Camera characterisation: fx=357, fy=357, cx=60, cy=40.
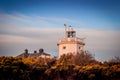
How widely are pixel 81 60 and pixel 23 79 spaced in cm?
869

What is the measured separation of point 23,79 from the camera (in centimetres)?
2542

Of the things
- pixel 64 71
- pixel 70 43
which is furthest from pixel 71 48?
pixel 64 71

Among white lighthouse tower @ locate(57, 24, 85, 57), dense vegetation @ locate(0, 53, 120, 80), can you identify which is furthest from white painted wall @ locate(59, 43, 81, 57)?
dense vegetation @ locate(0, 53, 120, 80)

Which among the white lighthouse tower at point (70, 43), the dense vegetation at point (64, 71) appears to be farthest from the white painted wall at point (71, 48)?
the dense vegetation at point (64, 71)

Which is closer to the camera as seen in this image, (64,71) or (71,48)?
(64,71)

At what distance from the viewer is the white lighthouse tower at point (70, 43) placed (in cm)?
3625

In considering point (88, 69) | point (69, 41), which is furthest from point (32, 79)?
point (69, 41)

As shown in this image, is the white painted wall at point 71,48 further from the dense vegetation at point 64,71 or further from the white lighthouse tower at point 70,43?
the dense vegetation at point 64,71

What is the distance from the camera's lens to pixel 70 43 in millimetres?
36156

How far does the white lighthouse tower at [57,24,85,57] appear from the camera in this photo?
3625 cm

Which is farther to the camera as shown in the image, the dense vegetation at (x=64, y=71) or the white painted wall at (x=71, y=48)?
the white painted wall at (x=71, y=48)

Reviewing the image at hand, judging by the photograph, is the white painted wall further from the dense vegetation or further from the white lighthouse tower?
the dense vegetation

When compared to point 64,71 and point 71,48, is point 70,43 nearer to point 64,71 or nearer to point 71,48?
point 71,48

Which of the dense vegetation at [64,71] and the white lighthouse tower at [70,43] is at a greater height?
the white lighthouse tower at [70,43]
